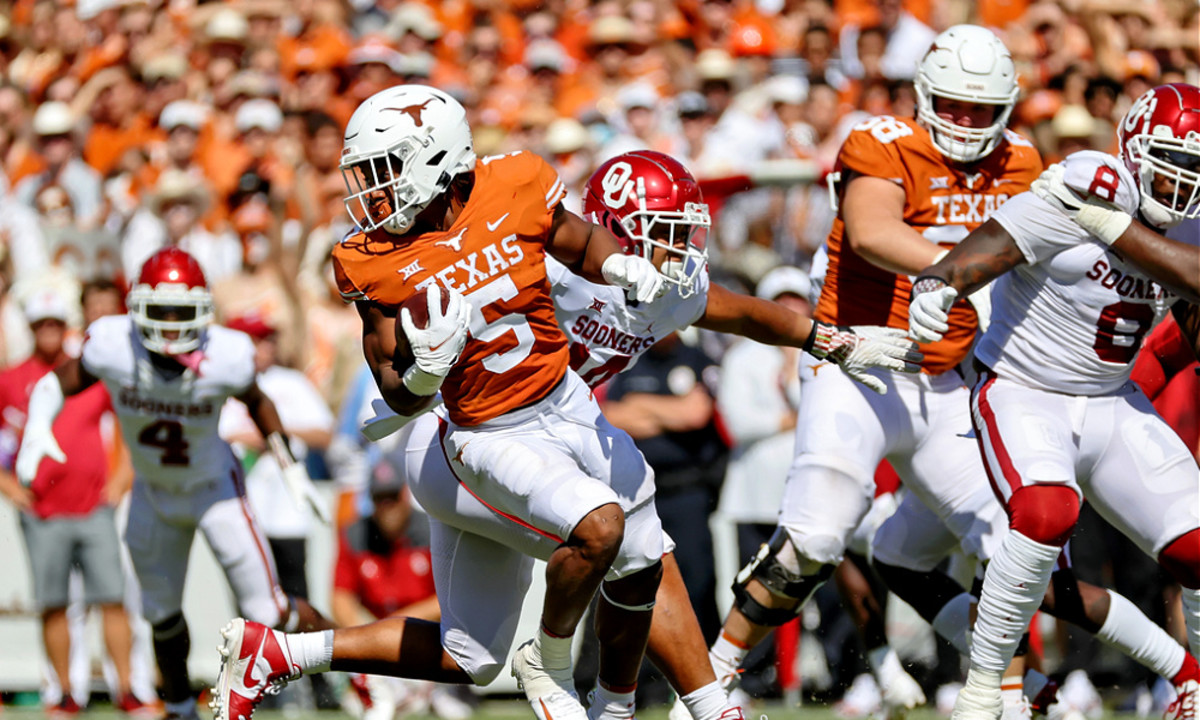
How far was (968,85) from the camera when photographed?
223 inches

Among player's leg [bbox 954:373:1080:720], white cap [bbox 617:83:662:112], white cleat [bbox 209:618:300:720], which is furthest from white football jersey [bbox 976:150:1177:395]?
white cap [bbox 617:83:662:112]

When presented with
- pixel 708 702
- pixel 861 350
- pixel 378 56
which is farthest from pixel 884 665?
pixel 378 56

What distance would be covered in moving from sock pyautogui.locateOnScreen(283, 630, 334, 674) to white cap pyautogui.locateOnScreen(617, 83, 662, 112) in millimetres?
5986

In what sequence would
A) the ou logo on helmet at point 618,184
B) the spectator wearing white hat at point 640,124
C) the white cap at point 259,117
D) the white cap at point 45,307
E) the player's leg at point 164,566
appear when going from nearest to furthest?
the ou logo on helmet at point 618,184 < the player's leg at point 164,566 < the white cap at point 45,307 < the spectator wearing white hat at point 640,124 < the white cap at point 259,117

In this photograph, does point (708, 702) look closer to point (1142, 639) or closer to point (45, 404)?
point (1142, 639)

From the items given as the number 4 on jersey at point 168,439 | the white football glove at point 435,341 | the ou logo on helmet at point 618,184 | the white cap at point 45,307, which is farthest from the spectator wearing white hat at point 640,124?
the white football glove at point 435,341

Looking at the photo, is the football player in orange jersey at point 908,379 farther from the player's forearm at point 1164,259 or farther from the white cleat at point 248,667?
the white cleat at point 248,667

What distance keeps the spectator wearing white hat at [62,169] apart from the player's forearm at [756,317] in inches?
289

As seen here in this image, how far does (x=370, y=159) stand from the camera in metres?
4.62

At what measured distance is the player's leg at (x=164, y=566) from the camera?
262 inches

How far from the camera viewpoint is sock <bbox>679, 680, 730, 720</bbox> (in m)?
4.96

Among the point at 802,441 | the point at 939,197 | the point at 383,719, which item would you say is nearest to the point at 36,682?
the point at 383,719

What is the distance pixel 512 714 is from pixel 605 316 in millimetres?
3150

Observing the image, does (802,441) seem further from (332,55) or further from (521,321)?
(332,55)
